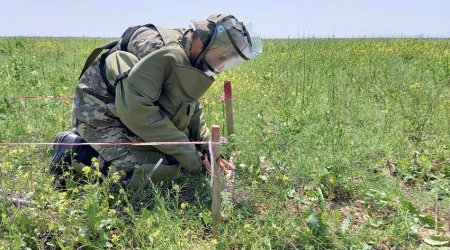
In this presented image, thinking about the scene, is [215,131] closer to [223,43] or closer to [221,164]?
[223,43]

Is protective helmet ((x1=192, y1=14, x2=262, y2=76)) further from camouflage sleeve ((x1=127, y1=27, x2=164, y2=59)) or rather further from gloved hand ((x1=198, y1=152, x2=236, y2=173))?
gloved hand ((x1=198, y1=152, x2=236, y2=173))

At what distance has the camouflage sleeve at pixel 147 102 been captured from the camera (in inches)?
107

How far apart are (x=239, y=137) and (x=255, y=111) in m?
0.91

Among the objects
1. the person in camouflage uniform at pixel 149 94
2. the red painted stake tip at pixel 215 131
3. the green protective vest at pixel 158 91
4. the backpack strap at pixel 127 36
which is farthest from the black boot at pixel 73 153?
the red painted stake tip at pixel 215 131

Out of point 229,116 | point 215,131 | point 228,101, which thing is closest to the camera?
point 215,131

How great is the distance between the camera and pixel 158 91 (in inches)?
111

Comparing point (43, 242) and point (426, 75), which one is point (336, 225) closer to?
point (43, 242)

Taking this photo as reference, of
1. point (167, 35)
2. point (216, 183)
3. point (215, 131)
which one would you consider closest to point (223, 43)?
point (167, 35)

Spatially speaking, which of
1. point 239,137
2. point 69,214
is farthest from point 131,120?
point 239,137

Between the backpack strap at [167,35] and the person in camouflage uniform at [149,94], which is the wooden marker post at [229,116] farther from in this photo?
the backpack strap at [167,35]

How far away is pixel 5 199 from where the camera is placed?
8.21 ft

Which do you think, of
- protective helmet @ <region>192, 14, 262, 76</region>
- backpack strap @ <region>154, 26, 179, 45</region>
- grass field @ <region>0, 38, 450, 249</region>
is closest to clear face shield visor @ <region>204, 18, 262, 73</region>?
protective helmet @ <region>192, 14, 262, 76</region>

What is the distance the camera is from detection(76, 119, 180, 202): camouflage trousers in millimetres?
3002

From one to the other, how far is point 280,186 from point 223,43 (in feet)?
3.66
